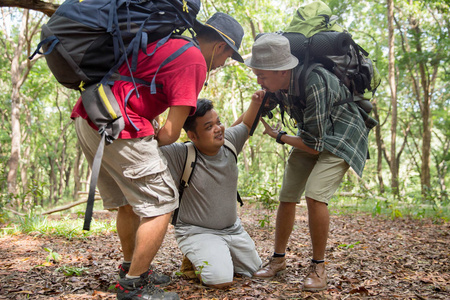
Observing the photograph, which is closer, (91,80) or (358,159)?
(91,80)

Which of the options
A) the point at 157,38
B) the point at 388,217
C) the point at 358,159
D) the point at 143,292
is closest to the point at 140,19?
the point at 157,38

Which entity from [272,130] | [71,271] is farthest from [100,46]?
[71,271]

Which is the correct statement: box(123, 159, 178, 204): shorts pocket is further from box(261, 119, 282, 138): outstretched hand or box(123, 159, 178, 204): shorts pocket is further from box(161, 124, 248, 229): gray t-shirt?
box(261, 119, 282, 138): outstretched hand

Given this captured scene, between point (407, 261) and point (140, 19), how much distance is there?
3.55m

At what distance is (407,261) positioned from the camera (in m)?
3.66

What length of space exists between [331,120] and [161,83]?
4.98 ft

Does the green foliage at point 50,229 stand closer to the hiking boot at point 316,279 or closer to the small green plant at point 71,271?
the small green plant at point 71,271

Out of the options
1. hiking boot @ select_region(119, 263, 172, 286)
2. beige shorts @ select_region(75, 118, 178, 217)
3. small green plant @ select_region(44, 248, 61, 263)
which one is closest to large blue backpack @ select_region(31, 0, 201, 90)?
beige shorts @ select_region(75, 118, 178, 217)

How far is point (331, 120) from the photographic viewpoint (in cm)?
298

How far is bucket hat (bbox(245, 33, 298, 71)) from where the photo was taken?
9.55 feet

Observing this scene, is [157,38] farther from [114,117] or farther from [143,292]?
[143,292]

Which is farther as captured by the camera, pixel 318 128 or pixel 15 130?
pixel 15 130

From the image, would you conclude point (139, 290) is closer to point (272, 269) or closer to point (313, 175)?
point (272, 269)

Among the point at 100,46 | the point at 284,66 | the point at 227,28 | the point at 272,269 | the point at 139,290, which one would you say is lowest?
the point at 272,269
